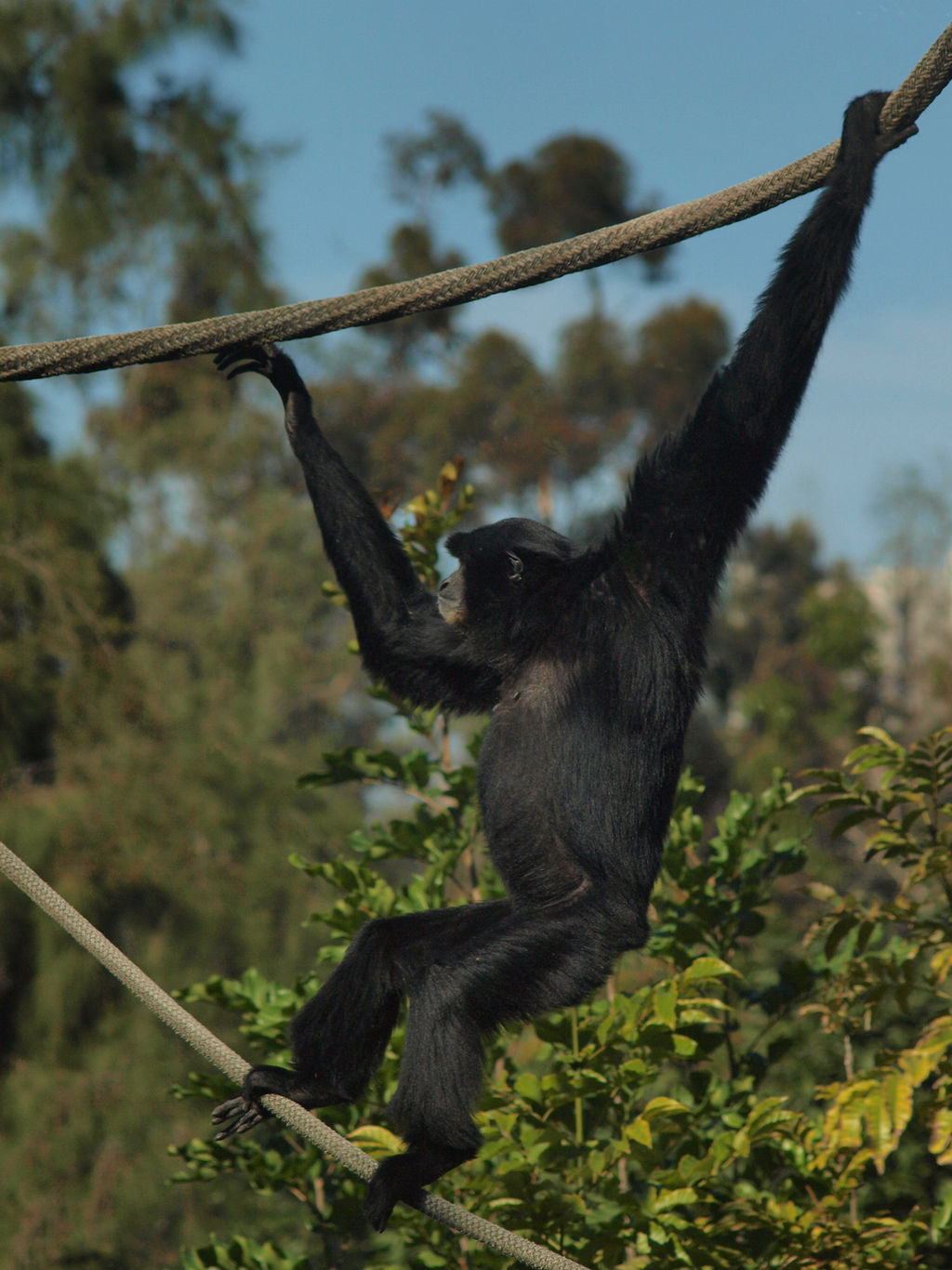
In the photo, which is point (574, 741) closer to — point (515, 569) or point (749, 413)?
point (515, 569)

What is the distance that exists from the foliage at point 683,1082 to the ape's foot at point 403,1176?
0.84ft

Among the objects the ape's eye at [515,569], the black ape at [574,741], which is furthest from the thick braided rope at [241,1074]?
the ape's eye at [515,569]

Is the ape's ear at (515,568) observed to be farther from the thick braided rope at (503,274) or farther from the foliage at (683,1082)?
the foliage at (683,1082)

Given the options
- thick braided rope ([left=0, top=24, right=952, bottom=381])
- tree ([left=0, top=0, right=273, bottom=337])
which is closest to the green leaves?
thick braided rope ([left=0, top=24, right=952, bottom=381])

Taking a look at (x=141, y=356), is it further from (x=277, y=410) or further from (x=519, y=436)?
(x=277, y=410)

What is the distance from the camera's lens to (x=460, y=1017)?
3.11 meters

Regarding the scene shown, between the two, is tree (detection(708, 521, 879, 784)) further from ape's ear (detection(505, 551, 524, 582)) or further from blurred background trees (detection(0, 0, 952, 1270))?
ape's ear (detection(505, 551, 524, 582))

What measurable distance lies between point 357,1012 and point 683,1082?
84.4 inches

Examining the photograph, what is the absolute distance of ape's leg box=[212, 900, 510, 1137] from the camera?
3.27 metres

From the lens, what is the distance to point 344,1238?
14.7ft

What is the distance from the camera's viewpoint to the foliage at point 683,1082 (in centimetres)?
350

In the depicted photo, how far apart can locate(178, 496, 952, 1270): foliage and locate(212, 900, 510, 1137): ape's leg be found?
0.31 m

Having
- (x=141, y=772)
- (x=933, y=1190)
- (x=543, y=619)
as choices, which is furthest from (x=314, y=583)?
(x=543, y=619)

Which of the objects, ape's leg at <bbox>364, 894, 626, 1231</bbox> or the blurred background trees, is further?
the blurred background trees
